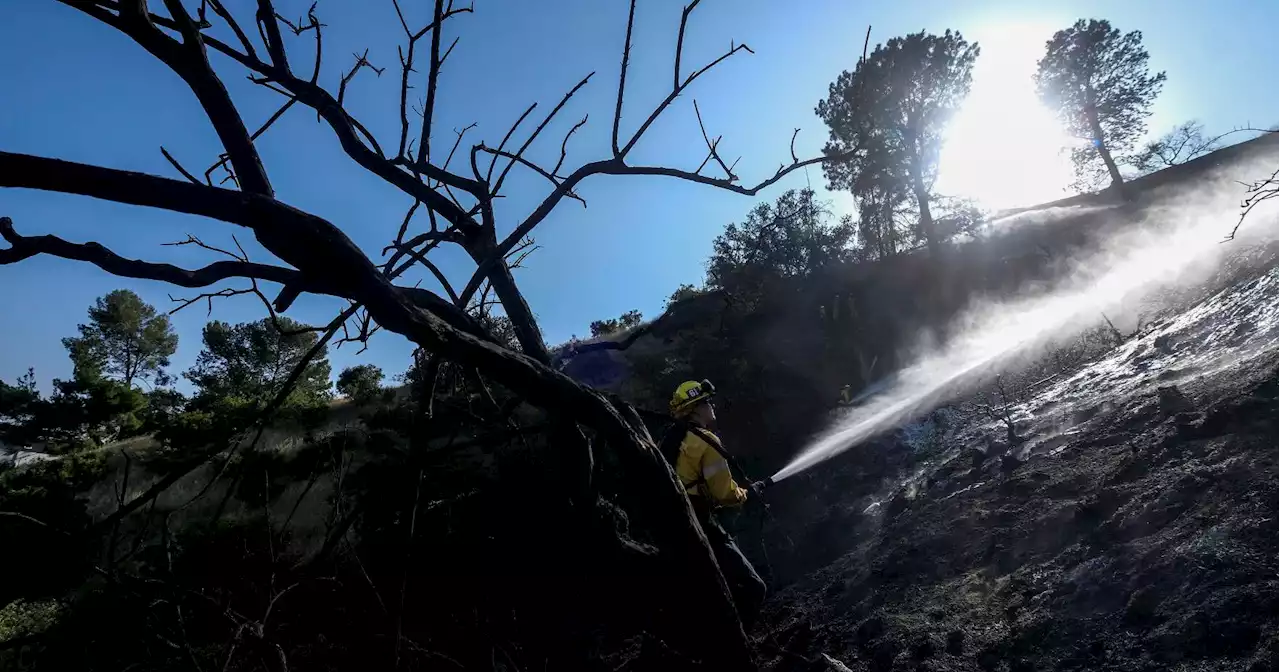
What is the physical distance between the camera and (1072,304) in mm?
16734

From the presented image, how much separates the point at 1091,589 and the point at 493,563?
378 cm

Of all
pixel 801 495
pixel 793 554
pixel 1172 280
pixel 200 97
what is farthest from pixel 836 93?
pixel 200 97

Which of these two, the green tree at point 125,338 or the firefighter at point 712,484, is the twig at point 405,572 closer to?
the firefighter at point 712,484

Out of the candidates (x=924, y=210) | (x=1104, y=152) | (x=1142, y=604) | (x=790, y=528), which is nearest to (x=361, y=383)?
(x=790, y=528)

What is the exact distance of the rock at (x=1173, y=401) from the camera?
550cm

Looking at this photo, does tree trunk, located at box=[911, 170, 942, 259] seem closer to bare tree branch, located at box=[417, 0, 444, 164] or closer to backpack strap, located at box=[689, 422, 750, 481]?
backpack strap, located at box=[689, 422, 750, 481]

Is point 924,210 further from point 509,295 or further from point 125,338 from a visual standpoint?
point 125,338

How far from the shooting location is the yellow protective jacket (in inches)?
169

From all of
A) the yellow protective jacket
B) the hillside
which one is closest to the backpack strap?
the yellow protective jacket

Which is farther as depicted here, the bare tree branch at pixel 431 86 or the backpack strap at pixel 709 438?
the backpack strap at pixel 709 438

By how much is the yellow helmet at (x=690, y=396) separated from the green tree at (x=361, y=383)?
1346cm

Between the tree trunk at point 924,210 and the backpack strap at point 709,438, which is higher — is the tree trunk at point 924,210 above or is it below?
above

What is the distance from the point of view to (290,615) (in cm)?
652

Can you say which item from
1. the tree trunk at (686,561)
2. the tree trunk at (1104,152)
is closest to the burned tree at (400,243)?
the tree trunk at (686,561)
